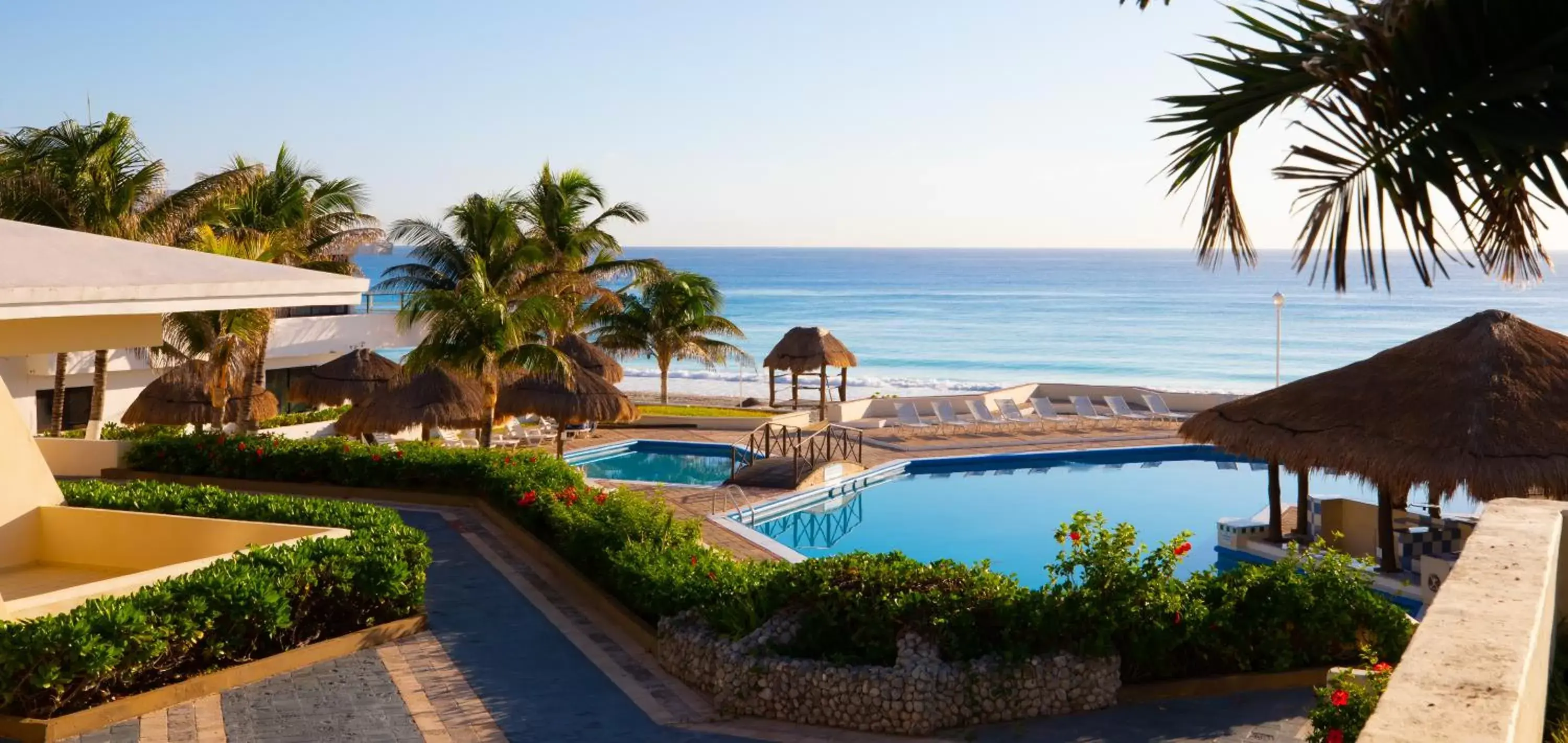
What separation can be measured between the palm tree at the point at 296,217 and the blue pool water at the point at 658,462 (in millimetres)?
6130

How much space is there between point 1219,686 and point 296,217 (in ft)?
69.0

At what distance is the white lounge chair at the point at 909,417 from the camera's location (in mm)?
28547

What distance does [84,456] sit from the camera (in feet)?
54.6

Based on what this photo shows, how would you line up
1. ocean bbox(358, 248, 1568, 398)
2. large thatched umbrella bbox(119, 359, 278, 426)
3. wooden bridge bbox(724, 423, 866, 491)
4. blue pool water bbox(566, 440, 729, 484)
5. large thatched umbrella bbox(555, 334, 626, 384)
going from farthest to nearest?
ocean bbox(358, 248, 1568, 398), large thatched umbrella bbox(555, 334, 626, 384), blue pool water bbox(566, 440, 729, 484), large thatched umbrella bbox(119, 359, 278, 426), wooden bridge bbox(724, 423, 866, 491)

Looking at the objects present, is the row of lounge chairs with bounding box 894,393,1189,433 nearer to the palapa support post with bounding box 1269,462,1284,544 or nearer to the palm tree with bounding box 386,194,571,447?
the palm tree with bounding box 386,194,571,447

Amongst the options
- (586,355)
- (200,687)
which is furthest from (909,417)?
(200,687)

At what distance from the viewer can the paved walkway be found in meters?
7.66

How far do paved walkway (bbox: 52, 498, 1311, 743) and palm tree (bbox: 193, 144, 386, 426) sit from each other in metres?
12.4

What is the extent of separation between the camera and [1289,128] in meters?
3.34

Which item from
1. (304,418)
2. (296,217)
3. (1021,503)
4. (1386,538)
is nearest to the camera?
(1386,538)

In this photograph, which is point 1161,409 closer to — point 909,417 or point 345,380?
point 909,417

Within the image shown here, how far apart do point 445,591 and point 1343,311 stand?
81845mm

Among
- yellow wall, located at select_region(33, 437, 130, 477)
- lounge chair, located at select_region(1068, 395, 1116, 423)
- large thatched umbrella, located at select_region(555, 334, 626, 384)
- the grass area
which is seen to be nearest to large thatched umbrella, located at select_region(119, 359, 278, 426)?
yellow wall, located at select_region(33, 437, 130, 477)

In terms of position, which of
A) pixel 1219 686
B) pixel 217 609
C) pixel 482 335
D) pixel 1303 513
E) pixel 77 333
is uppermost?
pixel 482 335
